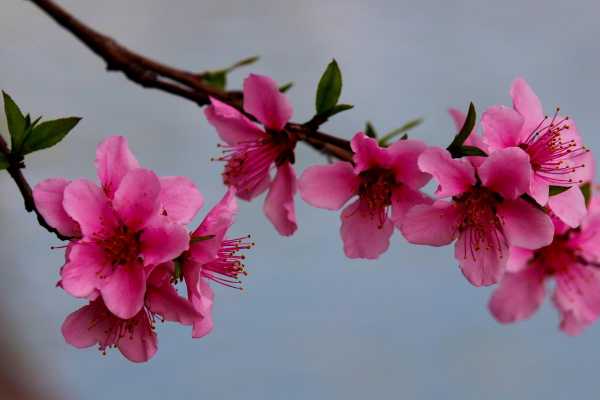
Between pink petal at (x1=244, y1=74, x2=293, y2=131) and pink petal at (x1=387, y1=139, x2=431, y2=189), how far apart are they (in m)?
0.20

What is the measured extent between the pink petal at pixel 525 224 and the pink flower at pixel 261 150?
1.32 feet

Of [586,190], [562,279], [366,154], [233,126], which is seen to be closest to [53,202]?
[233,126]

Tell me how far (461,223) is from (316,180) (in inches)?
10.5

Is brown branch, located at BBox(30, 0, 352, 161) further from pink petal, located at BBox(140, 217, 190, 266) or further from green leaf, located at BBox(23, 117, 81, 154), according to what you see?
pink petal, located at BBox(140, 217, 190, 266)

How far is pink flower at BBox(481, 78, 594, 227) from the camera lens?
49.4 inches

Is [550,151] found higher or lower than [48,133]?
higher

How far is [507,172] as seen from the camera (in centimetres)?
120

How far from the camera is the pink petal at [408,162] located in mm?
1286

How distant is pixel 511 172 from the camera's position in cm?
120

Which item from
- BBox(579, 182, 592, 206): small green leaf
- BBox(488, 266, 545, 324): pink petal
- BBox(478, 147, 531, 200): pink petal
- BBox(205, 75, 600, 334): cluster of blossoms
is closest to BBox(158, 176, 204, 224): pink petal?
BBox(205, 75, 600, 334): cluster of blossoms

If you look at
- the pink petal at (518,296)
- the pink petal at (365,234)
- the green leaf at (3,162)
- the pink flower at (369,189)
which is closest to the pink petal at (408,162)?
the pink flower at (369,189)

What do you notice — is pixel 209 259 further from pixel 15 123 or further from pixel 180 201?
pixel 15 123

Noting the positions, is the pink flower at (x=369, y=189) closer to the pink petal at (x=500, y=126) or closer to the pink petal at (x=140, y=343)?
the pink petal at (x=500, y=126)

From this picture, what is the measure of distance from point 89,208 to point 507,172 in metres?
0.65
